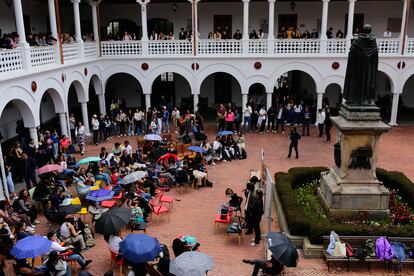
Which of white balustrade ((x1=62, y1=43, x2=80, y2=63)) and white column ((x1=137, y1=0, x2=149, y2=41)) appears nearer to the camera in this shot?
white balustrade ((x1=62, y1=43, x2=80, y2=63))

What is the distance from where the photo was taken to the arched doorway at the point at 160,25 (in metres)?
29.7

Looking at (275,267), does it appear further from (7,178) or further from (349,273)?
(7,178)

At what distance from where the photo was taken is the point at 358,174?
13055 mm

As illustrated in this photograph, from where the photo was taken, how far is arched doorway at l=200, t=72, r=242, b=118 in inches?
1211

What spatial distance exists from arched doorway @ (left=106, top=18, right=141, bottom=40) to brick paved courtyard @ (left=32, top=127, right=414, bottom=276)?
9.50m

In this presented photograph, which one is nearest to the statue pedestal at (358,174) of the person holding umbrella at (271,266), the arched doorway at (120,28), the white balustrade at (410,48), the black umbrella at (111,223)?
the person holding umbrella at (271,266)

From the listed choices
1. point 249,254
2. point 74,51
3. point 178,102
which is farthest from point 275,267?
point 178,102

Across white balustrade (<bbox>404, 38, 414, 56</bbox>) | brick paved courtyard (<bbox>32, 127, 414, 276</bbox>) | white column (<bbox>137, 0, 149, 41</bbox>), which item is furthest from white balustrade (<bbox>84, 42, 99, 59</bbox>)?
white balustrade (<bbox>404, 38, 414, 56</bbox>)

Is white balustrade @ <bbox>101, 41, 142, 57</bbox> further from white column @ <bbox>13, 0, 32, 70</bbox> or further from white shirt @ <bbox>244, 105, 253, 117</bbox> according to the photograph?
white column @ <bbox>13, 0, 32, 70</bbox>

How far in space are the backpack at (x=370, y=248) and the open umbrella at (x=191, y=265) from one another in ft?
15.6

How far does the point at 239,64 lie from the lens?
26.1 m

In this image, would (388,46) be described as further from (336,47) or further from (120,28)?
(120,28)

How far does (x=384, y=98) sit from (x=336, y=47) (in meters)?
6.09

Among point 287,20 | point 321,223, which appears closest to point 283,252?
point 321,223
